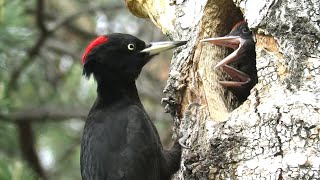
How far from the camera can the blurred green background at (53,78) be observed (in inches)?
211

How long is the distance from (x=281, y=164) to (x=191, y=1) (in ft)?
4.04

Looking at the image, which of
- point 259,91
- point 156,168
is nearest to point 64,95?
point 156,168

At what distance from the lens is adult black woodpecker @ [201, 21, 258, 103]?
374cm

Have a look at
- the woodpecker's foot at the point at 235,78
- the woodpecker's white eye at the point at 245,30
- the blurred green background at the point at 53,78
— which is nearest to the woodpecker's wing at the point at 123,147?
the woodpecker's foot at the point at 235,78

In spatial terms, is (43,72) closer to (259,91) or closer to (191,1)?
(191,1)

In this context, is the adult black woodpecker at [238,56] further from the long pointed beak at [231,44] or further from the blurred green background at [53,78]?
the blurred green background at [53,78]

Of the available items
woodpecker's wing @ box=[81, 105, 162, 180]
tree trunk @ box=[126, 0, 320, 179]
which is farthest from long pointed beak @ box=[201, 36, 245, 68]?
woodpecker's wing @ box=[81, 105, 162, 180]

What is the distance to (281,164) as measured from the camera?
9.67 feet

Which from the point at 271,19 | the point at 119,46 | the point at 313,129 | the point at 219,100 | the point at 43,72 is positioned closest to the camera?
the point at 313,129

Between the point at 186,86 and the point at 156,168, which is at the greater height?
the point at 186,86

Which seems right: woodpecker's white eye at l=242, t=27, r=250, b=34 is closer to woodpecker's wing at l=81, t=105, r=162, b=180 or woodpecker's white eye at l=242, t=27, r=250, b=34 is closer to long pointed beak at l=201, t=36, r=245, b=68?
long pointed beak at l=201, t=36, r=245, b=68

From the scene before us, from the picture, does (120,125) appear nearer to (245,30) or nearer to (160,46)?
(160,46)

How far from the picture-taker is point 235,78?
12.8 feet

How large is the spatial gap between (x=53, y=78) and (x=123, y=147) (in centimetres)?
263
